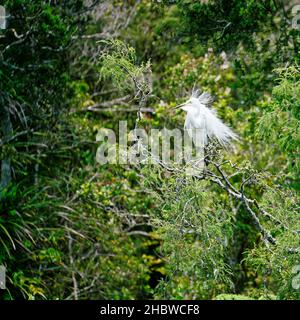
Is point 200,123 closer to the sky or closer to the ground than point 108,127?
closer to the sky

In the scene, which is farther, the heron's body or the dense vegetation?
the dense vegetation

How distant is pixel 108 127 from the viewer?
850cm

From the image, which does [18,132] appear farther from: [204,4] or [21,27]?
[204,4]

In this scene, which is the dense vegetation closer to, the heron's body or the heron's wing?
the heron's wing

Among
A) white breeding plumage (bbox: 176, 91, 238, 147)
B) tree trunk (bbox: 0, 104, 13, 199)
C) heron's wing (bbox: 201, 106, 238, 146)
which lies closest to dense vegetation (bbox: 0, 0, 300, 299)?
tree trunk (bbox: 0, 104, 13, 199)

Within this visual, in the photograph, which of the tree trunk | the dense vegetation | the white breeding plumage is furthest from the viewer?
the tree trunk

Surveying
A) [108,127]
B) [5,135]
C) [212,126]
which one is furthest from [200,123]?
[108,127]

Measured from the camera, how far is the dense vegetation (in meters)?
6.59

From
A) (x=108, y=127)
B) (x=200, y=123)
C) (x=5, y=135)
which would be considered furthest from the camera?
(x=108, y=127)

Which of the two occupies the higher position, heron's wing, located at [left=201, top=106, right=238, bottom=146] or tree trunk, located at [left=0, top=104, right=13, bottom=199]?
heron's wing, located at [left=201, top=106, right=238, bottom=146]

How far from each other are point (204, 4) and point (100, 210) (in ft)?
8.62

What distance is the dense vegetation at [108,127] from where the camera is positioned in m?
6.59

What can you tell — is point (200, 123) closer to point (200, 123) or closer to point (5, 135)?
point (200, 123)
